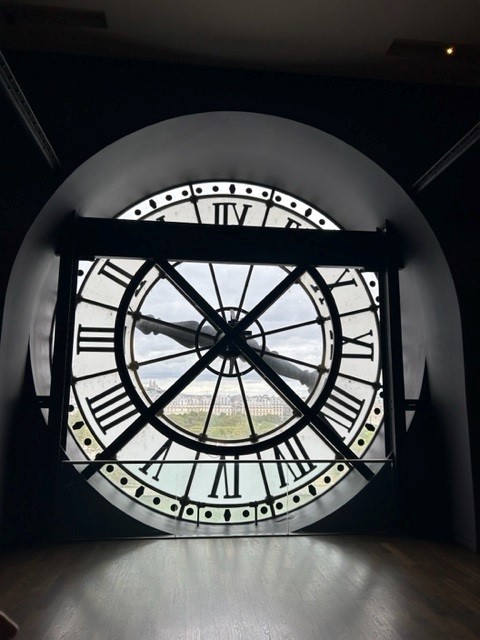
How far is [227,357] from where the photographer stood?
11.6 ft

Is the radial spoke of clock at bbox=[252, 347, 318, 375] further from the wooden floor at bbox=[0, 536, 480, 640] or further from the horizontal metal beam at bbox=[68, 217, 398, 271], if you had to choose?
the wooden floor at bbox=[0, 536, 480, 640]

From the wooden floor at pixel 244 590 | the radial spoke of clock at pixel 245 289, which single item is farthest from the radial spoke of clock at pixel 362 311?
the wooden floor at pixel 244 590

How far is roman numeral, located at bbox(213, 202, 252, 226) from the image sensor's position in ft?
12.4

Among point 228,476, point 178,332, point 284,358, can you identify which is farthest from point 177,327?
point 228,476

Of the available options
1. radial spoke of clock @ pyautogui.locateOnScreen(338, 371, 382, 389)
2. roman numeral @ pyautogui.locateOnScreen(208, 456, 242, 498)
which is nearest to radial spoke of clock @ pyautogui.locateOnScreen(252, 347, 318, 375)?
radial spoke of clock @ pyautogui.locateOnScreen(338, 371, 382, 389)

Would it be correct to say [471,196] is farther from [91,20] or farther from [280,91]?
[91,20]

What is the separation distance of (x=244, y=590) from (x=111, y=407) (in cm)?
174

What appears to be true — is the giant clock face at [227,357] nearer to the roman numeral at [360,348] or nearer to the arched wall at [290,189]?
the roman numeral at [360,348]

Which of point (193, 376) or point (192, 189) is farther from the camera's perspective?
point (192, 189)

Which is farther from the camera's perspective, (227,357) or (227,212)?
(227,212)

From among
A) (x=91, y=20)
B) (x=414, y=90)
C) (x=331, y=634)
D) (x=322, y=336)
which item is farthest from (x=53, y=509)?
(x=414, y=90)

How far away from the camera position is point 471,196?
313cm

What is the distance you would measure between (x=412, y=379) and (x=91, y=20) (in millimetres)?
3022

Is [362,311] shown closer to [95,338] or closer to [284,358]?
[284,358]
